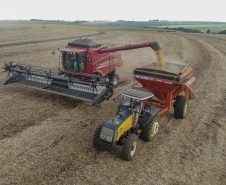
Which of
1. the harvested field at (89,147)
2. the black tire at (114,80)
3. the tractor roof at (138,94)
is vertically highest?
the tractor roof at (138,94)

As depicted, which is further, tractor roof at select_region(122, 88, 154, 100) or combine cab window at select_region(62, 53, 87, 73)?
combine cab window at select_region(62, 53, 87, 73)

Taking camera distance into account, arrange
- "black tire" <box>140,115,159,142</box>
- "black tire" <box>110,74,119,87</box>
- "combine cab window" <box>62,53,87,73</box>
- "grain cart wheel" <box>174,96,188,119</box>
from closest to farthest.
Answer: "black tire" <box>140,115,159,142</box>
"grain cart wheel" <box>174,96,188,119</box>
"combine cab window" <box>62,53,87,73</box>
"black tire" <box>110,74,119,87</box>

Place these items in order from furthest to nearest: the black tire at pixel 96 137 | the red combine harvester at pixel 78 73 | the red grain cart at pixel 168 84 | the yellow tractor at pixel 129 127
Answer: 1. the red combine harvester at pixel 78 73
2. the red grain cart at pixel 168 84
3. the black tire at pixel 96 137
4. the yellow tractor at pixel 129 127

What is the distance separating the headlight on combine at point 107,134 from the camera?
5916 millimetres

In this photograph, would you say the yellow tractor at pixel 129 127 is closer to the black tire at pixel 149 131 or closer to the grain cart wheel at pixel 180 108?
the black tire at pixel 149 131

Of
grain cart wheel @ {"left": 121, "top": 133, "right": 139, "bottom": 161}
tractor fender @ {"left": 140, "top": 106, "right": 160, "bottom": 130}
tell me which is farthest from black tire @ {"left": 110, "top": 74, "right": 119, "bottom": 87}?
grain cart wheel @ {"left": 121, "top": 133, "right": 139, "bottom": 161}

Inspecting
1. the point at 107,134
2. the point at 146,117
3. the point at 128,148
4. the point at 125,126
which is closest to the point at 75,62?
the point at 146,117

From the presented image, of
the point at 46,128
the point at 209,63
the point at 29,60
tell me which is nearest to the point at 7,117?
the point at 46,128

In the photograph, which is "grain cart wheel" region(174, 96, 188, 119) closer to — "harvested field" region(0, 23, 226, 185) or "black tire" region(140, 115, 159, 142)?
"harvested field" region(0, 23, 226, 185)

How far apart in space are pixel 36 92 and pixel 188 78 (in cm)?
826

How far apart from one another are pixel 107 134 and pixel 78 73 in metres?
6.12

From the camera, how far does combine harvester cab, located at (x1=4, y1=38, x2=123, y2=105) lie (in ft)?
32.6

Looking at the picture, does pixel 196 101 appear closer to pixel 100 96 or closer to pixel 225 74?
pixel 100 96

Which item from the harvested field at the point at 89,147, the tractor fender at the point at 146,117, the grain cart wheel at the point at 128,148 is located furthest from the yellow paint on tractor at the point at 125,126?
the harvested field at the point at 89,147
